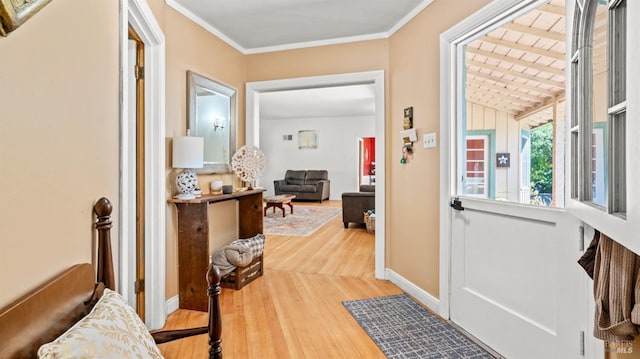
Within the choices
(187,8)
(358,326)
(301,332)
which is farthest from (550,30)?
(187,8)

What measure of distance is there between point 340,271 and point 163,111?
89.5 inches

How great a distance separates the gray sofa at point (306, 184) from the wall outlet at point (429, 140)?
695 centimetres

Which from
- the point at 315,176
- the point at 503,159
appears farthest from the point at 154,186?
the point at 315,176

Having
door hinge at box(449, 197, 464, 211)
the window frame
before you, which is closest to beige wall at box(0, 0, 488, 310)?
door hinge at box(449, 197, 464, 211)

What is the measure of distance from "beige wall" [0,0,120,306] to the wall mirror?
4.50 feet

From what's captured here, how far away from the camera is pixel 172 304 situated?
2.58m

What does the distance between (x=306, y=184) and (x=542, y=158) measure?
26.3ft

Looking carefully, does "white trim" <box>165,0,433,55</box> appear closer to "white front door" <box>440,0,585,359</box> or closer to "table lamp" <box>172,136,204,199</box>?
"white front door" <box>440,0,585,359</box>

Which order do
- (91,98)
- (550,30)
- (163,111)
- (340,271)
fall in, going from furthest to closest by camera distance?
(340,271) < (163,111) < (550,30) < (91,98)

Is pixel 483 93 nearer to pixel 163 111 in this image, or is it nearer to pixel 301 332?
pixel 301 332

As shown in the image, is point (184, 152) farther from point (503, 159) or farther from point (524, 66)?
point (524, 66)

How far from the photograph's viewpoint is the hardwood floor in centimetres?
204

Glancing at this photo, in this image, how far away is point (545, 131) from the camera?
1832mm

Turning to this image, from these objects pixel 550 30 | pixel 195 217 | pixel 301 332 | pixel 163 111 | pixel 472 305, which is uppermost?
pixel 550 30
